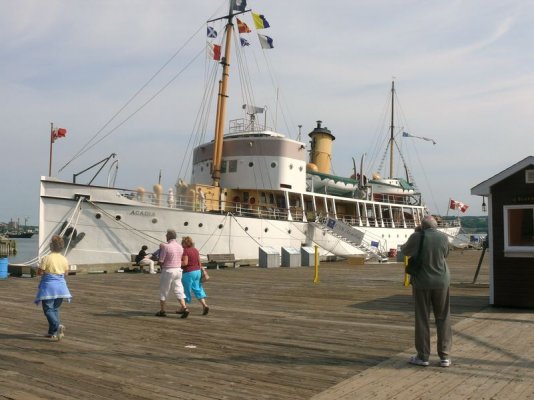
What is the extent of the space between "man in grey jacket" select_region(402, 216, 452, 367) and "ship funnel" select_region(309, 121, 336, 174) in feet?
105

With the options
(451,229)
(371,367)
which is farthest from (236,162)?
(451,229)

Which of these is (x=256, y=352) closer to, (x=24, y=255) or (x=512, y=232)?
(x=512, y=232)

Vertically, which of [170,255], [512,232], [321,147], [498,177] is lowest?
[170,255]

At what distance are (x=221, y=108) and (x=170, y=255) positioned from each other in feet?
64.3

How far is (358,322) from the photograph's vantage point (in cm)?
801

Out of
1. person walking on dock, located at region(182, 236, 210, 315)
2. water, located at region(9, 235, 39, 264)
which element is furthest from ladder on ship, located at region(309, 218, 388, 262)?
person walking on dock, located at region(182, 236, 210, 315)

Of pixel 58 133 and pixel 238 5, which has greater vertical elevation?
pixel 238 5

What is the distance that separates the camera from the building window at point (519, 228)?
28.8ft

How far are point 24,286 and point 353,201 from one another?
77.4ft

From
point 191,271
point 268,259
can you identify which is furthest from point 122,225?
point 191,271

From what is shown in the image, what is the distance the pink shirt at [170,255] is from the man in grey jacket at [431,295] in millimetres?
4212

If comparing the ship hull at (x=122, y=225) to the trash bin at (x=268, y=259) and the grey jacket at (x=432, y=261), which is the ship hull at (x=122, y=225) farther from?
the grey jacket at (x=432, y=261)

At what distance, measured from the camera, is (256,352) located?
5.93 meters

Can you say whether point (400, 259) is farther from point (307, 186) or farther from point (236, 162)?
point (236, 162)
